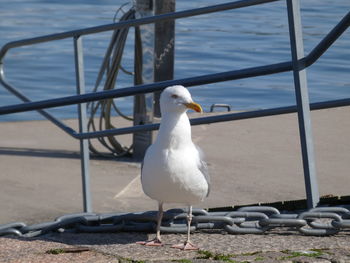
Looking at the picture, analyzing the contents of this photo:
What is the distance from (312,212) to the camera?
412cm

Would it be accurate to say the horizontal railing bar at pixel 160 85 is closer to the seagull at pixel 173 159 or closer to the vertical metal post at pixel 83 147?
the seagull at pixel 173 159

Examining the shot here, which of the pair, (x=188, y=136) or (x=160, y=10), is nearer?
(x=188, y=136)

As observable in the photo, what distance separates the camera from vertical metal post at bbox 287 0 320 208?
445 centimetres

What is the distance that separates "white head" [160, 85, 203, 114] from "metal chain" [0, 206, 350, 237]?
47 cm

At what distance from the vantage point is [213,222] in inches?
167

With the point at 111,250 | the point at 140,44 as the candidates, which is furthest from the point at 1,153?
the point at 111,250

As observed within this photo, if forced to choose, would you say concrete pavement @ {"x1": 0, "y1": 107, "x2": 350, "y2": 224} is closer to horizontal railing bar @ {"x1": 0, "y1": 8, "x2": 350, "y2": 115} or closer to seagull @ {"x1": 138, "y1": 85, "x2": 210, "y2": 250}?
horizontal railing bar @ {"x1": 0, "y1": 8, "x2": 350, "y2": 115}

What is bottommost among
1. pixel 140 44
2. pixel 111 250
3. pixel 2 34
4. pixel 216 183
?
pixel 111 250

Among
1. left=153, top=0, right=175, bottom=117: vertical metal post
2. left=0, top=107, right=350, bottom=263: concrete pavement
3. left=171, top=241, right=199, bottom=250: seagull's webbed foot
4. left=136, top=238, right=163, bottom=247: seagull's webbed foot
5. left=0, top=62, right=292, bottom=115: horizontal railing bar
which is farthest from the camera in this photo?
left=153, top=0, right=175, bottom=117: vertical metal post

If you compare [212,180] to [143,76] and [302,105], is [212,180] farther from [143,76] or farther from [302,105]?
[302,105]

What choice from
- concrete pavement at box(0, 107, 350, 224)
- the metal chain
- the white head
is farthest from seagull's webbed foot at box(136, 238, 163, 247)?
concrete pavement at box(0, 107, 350, 224)

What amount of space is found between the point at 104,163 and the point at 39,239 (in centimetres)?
384

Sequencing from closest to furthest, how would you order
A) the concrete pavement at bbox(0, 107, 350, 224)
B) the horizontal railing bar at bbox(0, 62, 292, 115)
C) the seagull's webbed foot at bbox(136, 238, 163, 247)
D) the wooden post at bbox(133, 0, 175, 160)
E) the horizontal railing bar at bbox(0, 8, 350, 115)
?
the seagull's webbed foot at bbox(136, 238, 163, 247), the horizontal railing bar at bbox(0, 8, 350, 115), the horizontal railing bar at bbox(0, 62, 292, 115), the concrete pavement at bbox(0, 107, 350, 224), the wooden post at bbox(133, 0, 175, 160)

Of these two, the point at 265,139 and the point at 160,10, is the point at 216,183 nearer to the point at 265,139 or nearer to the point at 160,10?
the point at 265,139
